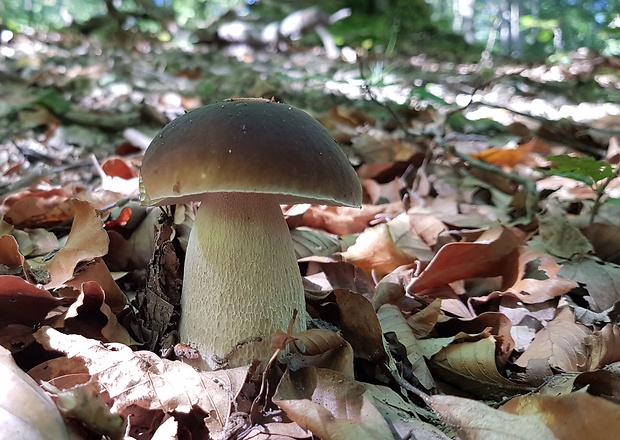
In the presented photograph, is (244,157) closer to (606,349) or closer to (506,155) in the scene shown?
(606,349)


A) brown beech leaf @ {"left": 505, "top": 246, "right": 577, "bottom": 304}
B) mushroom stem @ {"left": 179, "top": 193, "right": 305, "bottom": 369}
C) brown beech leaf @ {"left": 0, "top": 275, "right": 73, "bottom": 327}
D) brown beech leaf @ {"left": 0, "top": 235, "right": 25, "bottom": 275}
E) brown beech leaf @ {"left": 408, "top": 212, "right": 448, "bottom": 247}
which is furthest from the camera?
brown beech leaf @ {"left": 408, "top": 212, "right": 448, "bottom": 247}

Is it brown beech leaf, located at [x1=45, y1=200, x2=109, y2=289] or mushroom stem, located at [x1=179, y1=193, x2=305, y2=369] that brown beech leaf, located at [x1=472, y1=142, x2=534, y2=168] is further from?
brown beech leaf, located at [x1=45, y1=200, x2=109, y2=289]

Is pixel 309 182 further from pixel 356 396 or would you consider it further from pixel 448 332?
pixel 448 332

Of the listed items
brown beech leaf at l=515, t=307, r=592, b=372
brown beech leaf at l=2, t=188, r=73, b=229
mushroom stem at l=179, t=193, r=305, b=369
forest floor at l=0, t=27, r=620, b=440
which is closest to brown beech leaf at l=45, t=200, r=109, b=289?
forest floor at l=0, t=27, r=620, b=440

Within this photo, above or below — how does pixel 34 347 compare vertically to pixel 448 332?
above

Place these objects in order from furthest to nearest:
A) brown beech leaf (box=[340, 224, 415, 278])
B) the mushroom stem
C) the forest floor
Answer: brown beech leaf (box=[340, 224, 415, 278]) → the mushroom stem → the forest floor

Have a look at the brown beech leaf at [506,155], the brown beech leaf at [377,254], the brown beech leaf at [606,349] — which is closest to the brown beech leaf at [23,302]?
the brown beech leaf at [377,254]

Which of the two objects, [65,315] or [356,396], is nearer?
[356,396]

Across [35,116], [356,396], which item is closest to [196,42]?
[35,116]
